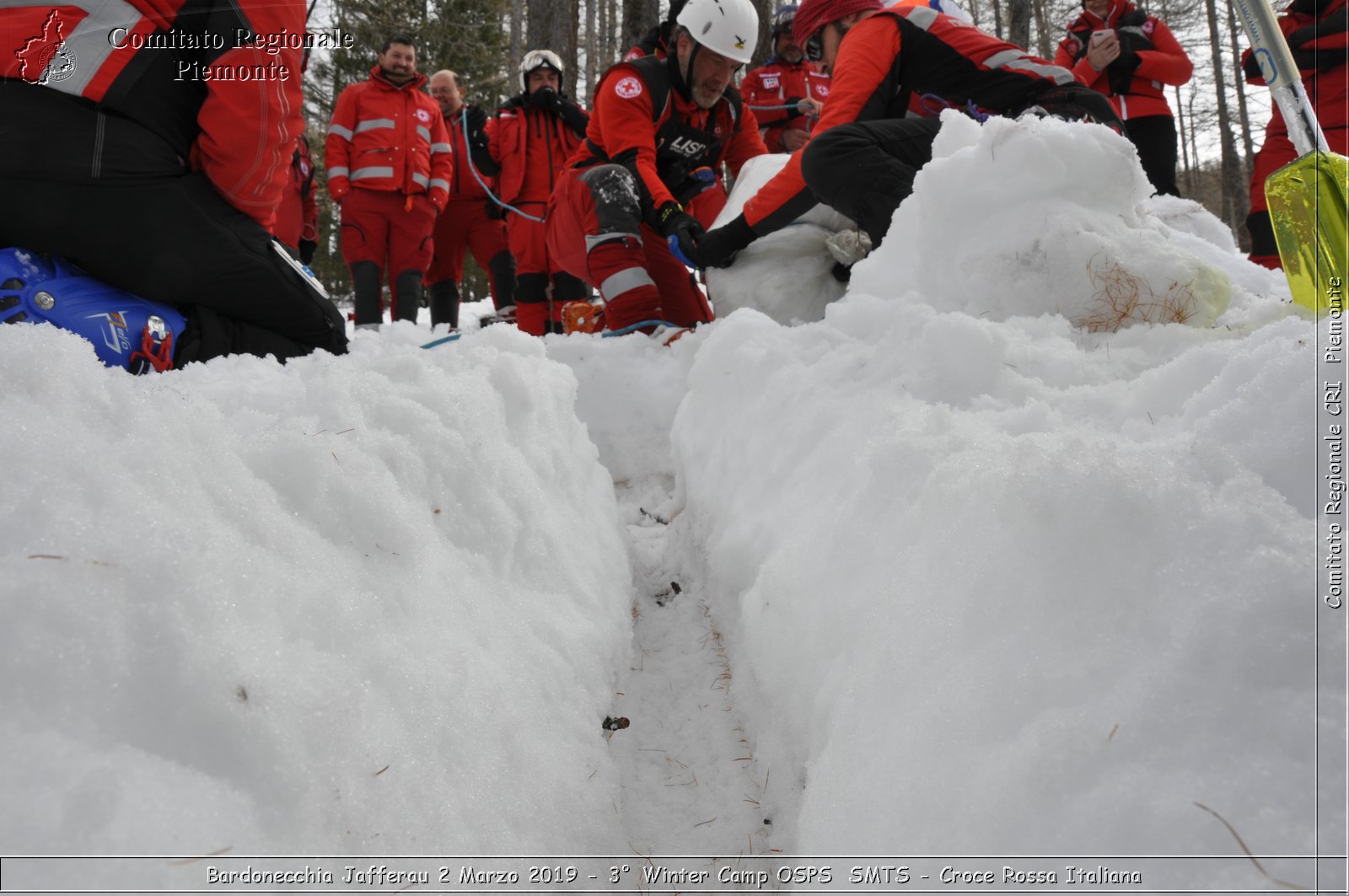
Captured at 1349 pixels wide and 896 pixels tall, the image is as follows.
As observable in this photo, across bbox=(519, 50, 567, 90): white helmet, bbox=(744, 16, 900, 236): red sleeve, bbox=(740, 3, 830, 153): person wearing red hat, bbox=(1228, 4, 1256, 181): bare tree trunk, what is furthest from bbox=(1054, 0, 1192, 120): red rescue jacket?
bbox=(1228, 4, 1256, 181): bare tree trunk

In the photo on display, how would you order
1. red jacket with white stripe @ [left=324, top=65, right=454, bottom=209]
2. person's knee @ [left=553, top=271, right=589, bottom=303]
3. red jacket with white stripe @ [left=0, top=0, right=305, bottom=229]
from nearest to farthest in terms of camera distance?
red jacket with white stripe @ [left=0, top=0, right=305, bottom=229], red jacket with white stripe @ [left=324, top=65, right=454, bottom=209], person's knee @ [left=553, top=271, right=589, bottom=303]

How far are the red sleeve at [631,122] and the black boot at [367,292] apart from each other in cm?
213

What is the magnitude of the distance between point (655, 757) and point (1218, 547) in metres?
0.85

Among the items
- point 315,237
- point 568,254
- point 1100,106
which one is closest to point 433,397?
point 1100,106

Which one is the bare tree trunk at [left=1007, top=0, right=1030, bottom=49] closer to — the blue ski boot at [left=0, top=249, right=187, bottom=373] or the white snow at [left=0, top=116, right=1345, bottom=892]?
the white snow at [left=0, top=116, right=1345, bottom=892]

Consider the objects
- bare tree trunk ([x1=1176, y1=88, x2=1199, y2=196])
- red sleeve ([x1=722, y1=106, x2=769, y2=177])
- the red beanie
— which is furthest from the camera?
bare tree trunk ([x1=1176, y1=88, x2=1199, y2=196])

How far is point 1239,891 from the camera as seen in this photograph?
53 cm

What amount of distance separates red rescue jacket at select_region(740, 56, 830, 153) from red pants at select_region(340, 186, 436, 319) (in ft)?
8.43

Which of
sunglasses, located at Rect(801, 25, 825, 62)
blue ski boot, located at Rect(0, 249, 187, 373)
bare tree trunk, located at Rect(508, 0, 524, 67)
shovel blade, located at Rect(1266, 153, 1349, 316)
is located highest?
bare tree trunk, located at Rect(508, 0, 524, 67)

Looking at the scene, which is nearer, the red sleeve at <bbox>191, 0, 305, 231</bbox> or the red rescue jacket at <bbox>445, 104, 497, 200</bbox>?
the red sleeve at <bbox>191, 0, 305, 231</bbox>

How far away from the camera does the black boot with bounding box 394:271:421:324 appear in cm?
518

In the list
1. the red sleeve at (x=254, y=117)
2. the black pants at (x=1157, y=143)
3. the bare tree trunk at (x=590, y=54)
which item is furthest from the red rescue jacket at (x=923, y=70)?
the bare tree trunk at (x=590, y=54)

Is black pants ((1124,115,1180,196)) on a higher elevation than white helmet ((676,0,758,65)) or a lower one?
lower

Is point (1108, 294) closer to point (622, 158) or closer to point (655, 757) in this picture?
point (655, 757)
